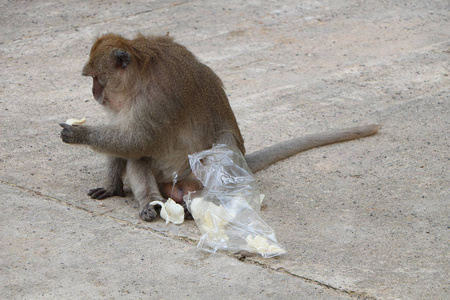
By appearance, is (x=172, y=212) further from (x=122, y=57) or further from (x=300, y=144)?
(x=300, y=144)

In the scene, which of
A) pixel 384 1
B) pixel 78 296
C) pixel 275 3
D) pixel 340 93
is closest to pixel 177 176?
pixel 78 296

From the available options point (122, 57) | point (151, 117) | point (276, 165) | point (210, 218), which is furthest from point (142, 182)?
point (276, 165)

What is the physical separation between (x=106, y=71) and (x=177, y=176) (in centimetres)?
109

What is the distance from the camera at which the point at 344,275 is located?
4480 mm

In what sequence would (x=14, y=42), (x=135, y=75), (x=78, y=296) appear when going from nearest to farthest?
(x=78, y=296) → (x=135, y=75) → (x=14, y=42)

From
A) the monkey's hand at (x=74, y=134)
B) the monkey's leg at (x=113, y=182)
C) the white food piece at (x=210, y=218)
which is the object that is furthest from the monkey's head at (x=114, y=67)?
the white food piece at (x=210, y=218)

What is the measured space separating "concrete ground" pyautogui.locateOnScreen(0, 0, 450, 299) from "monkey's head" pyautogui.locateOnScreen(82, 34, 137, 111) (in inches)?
39.5

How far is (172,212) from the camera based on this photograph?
5359 mm

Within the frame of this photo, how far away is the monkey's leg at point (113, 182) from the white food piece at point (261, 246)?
4.82ft

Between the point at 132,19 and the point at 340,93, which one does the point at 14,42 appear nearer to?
the point at 132,19

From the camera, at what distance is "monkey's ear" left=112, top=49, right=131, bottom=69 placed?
208 inches

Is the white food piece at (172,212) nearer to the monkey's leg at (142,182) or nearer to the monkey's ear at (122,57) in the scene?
the monkey's leg at (142,182)

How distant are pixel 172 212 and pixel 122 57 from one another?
131 cm

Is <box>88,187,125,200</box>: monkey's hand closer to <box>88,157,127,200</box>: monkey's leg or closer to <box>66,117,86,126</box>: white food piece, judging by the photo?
<box>88,157,127,200</box>: monkey's leg
